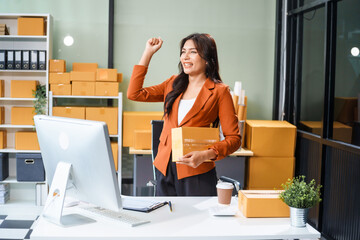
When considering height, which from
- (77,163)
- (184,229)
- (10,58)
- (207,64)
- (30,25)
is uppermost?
(30,25)

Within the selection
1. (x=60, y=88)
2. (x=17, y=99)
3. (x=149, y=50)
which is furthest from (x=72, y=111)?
(x=149, y=50)

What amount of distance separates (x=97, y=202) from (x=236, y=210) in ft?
2.11

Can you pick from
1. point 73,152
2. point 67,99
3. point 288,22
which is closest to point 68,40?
point 67,99

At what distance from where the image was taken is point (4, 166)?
4.70 metres

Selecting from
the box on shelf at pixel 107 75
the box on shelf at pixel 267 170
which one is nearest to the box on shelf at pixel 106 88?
the box on shelf at pixel 107 75

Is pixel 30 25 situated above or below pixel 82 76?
above

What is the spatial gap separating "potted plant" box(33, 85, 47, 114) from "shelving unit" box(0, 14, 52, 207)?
0.24 ft

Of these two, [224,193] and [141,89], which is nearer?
[224,193]

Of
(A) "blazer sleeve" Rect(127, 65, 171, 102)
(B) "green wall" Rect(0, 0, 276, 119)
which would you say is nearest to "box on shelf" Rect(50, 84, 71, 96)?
(B) "green wall" Rect(0, 0, 276, 119)

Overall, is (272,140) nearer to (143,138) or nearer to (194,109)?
(143,138)

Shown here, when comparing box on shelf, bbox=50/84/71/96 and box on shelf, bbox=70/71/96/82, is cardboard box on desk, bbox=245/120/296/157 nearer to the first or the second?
box on shelf, bbox=70/71/96/82

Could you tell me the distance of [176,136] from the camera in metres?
2.11

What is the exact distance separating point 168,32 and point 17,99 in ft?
5.88

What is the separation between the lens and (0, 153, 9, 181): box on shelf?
4637 millimetres
